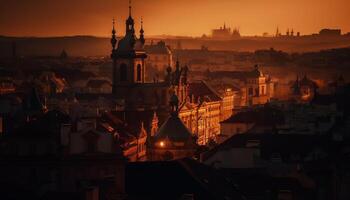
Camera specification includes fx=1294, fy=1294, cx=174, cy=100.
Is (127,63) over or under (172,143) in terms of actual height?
over

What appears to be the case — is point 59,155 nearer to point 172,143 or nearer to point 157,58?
point 172,143

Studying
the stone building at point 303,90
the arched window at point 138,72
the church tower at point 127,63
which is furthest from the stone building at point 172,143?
the stone building at point 303,90

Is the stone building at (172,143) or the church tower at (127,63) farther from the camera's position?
the church tower at (127,63)

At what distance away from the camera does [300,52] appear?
160 meters

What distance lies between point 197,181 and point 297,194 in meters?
4.01

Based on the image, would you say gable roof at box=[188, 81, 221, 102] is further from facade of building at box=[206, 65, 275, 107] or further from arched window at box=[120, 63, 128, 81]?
facade of building at box=[206, 65, 275, 107]

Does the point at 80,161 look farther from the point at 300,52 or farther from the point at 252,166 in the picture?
the point at 300,52

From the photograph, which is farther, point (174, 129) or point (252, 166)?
point (174, 129)

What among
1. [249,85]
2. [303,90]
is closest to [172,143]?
[303,90]

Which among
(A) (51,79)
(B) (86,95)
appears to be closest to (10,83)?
(A) (51,79)

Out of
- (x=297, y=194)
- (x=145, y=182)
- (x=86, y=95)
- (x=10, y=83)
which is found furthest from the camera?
(x=10, y=83)

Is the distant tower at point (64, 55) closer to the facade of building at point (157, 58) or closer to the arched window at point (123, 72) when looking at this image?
the facade of building at point (157, 58)

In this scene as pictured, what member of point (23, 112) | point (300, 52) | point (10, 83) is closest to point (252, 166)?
point (23, 112)

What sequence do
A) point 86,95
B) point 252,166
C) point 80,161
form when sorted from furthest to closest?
point 86,95 < point 252,166 < point 80,161
